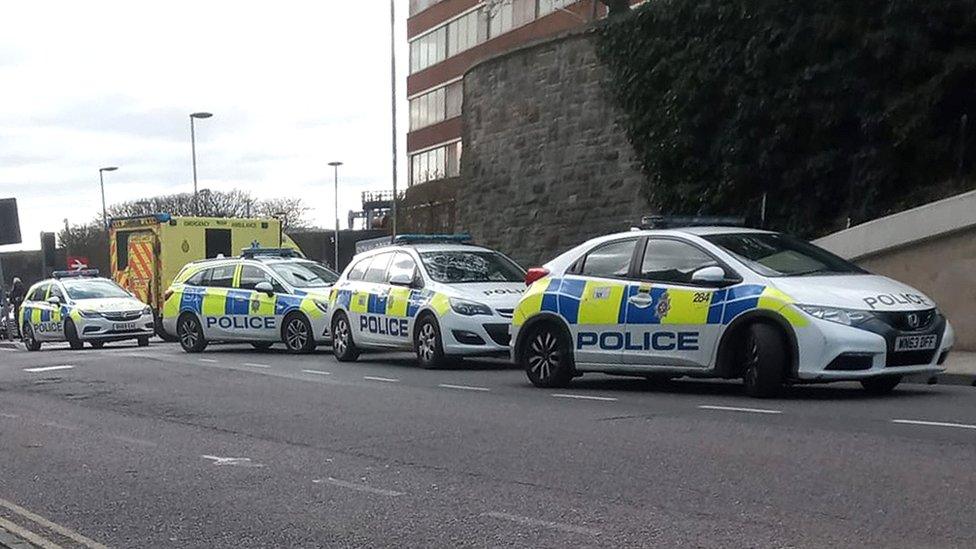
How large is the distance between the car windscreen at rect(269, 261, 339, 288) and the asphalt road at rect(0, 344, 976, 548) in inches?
326

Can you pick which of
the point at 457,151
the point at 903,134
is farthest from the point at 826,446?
the point at 457,151

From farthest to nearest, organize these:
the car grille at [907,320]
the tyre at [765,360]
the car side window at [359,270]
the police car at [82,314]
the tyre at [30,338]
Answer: the tyre at [30,338], the police car at [82,314], the car side window at [359,270], the tyre at [765,360], the car grille at [907,320]

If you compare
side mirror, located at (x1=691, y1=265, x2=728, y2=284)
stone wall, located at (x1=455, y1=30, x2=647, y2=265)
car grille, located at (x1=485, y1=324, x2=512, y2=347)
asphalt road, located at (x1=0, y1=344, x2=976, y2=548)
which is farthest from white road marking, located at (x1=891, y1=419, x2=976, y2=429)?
→ stone wall, located at (x1=455, y1=30, x2=647, y2=265)

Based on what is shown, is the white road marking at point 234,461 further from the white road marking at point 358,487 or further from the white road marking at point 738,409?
the white road marking at point 738,409

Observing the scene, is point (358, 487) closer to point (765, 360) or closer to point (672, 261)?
point (765, 360)

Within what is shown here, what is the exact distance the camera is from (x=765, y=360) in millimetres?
11562

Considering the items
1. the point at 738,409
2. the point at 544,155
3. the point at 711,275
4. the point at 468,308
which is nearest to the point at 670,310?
the point at 711,275

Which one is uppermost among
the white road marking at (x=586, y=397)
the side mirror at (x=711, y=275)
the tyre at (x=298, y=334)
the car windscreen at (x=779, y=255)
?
the car windscreen at (x=779, y=255)

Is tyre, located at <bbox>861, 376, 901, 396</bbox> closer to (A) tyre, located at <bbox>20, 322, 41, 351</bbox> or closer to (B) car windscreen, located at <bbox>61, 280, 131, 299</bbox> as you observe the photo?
(B) car windscreen, located at <bbox>61, 280, 131, 299</bbox>

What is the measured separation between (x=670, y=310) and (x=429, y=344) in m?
5.32

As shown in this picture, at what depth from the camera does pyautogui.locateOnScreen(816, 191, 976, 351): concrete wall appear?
53.9 ft

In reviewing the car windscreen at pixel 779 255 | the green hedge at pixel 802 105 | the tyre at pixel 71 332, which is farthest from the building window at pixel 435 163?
the car windscreen at pixel 779 255

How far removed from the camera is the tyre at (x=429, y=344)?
17.1 m

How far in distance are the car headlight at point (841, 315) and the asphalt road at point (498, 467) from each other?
25.8 inches
